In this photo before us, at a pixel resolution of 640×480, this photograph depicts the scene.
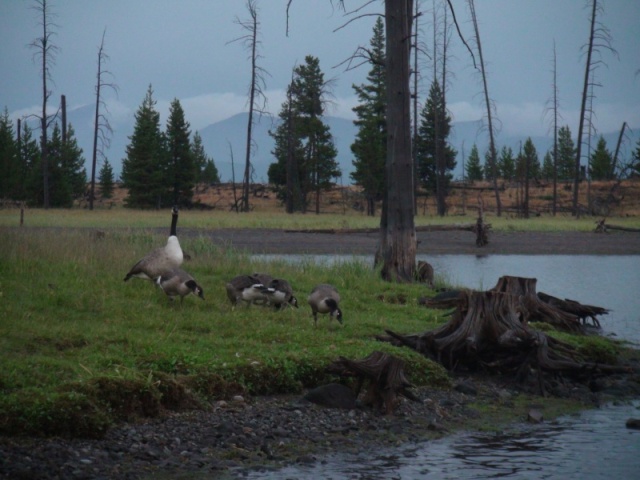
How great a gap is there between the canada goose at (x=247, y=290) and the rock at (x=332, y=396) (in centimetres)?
382

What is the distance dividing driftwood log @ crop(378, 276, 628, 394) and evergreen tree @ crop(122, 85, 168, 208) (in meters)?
54.1

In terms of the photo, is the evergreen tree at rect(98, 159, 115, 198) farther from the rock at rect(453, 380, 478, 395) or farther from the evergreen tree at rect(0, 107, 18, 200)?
the rock at rect(453, 380, 478, 395)

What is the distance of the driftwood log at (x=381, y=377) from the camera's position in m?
9.30

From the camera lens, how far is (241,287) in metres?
13.3

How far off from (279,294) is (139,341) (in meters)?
3.54

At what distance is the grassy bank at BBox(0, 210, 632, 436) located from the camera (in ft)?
26.6

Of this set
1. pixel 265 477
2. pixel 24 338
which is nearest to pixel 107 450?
pixel 265 477

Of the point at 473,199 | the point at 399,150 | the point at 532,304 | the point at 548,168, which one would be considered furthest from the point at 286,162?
the point at 532,304

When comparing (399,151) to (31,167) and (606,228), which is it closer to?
(606,228)

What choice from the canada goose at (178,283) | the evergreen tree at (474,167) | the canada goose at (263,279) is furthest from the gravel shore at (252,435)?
the evergreen tree at (474,167)

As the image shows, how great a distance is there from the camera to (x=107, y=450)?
7.36 meters

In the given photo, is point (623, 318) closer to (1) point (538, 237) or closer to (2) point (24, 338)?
(2) point (24, 338)

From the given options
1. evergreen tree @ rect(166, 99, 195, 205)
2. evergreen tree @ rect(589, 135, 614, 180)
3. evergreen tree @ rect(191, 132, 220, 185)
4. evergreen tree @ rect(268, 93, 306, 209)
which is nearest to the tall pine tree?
evergreen tree @ rect(166, 99, 195, 205)

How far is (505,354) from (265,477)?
17.6 feet
